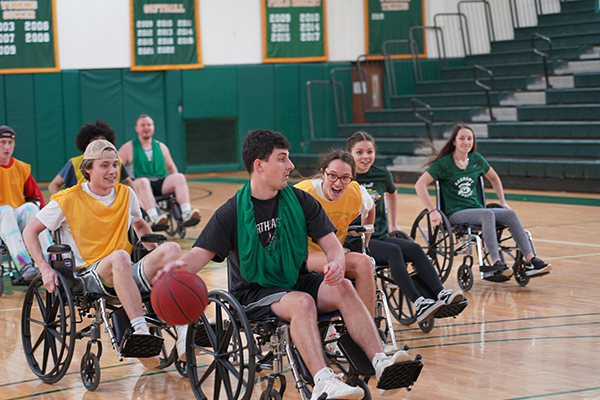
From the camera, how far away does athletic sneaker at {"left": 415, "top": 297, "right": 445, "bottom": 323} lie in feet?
12.5

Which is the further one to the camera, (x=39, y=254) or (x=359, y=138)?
(x=359, y=138)

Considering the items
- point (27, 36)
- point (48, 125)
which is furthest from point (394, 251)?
point (27, 36)

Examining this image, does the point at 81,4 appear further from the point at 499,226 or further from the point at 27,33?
the point at 499,226

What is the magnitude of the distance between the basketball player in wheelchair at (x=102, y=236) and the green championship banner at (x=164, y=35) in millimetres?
9607

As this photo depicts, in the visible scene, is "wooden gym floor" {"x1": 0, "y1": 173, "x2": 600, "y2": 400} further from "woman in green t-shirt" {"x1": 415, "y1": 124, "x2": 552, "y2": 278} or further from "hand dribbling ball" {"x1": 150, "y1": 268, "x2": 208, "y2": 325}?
"hand dribbling ball" {"x1": 150, "y1": 268, "x2": 208, "y2": 325}

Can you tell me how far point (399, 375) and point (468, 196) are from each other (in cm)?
273

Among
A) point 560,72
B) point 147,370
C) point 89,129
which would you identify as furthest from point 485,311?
point 560,72

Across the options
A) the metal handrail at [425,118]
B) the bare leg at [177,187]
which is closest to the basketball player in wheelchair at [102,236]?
the bare leg at [177,187]

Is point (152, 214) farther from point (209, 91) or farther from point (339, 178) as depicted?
point (209, 91)

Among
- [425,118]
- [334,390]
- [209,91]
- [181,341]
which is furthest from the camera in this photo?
[209,91]

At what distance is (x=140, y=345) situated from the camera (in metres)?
3.13

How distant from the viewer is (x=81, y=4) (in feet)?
40.8

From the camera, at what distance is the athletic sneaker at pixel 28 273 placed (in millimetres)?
4965

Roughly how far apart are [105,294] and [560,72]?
10.1 metres
